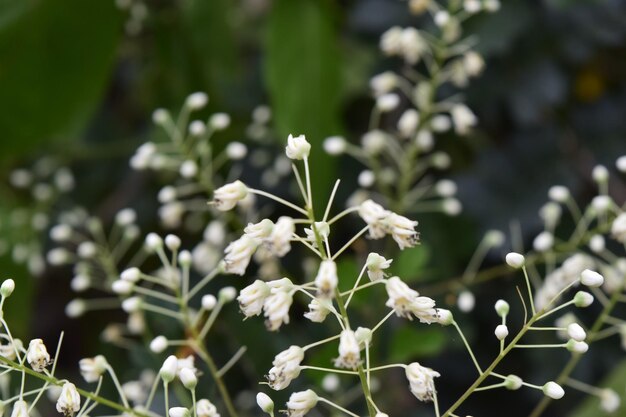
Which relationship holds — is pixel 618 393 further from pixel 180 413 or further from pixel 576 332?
pixel 180 413

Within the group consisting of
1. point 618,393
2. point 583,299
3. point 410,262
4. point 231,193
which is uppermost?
point 231,193

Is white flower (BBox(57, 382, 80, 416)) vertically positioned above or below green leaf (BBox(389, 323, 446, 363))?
above

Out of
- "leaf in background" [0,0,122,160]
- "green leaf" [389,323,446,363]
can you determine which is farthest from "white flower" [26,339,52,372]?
"leaf in background" [0,0,122,160]

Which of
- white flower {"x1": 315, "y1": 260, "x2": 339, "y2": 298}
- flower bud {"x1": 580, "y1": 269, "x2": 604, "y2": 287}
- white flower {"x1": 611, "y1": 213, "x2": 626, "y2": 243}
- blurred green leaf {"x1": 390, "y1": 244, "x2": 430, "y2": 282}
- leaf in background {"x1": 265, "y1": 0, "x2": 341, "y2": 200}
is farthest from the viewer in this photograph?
leaf in background {"x1": 265, "y1": 0, "x2": 341, "y2": 200}

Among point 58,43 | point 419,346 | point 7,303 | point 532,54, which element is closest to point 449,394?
point 419,346

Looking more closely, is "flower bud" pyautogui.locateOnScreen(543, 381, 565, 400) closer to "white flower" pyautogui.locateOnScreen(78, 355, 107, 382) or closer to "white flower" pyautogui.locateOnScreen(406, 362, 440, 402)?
"white flower" pyautogui.locateOnScreen(406, 362, 440, 402)

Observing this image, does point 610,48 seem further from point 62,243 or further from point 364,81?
point 62,243

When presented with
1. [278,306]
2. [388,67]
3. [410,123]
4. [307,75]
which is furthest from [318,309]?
[388,67]

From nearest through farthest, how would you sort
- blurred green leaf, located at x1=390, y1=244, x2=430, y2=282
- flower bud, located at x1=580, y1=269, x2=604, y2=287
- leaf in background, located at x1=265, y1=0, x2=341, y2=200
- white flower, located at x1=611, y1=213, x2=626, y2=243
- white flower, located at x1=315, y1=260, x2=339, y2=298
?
white flower, located at x1=315, y1=260, x2=339, y2=298 < flower bud, located at x1=580, y1=269, x2=604, y2=287 < white flower, located at x1=611, y1=213, x2=626, y2=243 < blurred green leaf, located at x1=390, y1=244, x2=430, y2=282 < leaf in background, located at x1=265, y1=0, x2=341, y2=200
